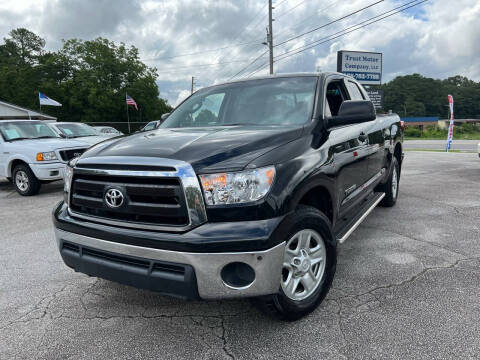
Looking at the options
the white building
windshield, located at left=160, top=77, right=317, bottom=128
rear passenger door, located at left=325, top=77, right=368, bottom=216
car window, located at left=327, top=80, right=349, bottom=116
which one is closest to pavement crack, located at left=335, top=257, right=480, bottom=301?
rear passenger door, located at left=325, top=77, right=368, bottom=216

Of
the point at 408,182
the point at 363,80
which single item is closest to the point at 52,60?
the point at 363,80

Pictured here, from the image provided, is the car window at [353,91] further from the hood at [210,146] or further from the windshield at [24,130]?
the windshield at [24,130]

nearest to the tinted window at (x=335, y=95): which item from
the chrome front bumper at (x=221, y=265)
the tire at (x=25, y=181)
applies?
the chrome front bumper at (x=221, y=265)

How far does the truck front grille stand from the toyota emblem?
2 centimetres

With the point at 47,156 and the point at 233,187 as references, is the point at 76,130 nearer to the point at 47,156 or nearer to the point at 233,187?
the point at 47,156

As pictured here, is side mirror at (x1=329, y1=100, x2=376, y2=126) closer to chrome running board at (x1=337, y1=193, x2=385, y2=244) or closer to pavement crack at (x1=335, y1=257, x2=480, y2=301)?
chrome running board at (x1=337, y1=193, x2=385, y2=244)

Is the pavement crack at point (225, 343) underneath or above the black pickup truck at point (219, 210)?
underneath

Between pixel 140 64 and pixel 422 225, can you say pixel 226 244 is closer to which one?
pixel 422 225

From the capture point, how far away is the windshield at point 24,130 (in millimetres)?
7977

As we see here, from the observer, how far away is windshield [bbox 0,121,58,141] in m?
7.98

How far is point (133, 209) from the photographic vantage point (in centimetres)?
217

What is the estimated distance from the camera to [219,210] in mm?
2027

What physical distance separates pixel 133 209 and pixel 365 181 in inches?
105

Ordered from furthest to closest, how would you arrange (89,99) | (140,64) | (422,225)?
(140,64)
(89,99)
(422,225)
